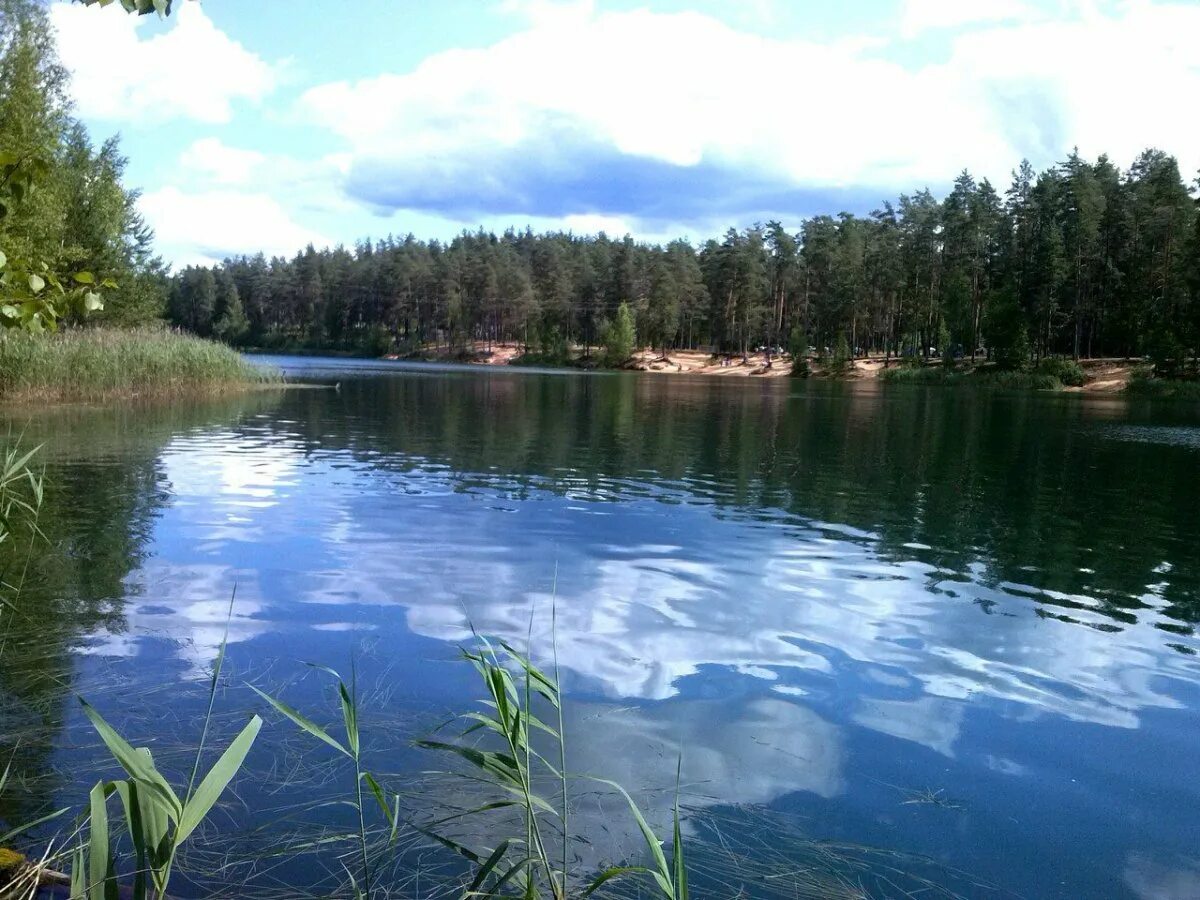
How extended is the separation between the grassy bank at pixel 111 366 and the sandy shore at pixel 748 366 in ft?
189

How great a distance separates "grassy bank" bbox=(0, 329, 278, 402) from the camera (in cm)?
2708

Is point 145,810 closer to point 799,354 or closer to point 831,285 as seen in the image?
point 799,354

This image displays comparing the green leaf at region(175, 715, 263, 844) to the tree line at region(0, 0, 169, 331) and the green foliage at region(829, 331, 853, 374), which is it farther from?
the green foliage at region(829, 331, 853, 374)

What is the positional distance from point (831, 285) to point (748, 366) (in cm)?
1160

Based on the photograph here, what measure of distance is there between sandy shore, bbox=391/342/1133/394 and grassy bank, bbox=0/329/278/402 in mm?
57559

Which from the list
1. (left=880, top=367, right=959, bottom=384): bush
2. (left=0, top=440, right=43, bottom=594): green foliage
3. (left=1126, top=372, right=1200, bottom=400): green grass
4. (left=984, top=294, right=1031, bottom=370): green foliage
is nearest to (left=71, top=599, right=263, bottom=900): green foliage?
(left=0, top=440, right=43, bottom=594): green foliage

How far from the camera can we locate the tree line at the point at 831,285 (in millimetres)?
74188

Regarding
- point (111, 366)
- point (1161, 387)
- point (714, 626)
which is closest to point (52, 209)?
point (111, 366)

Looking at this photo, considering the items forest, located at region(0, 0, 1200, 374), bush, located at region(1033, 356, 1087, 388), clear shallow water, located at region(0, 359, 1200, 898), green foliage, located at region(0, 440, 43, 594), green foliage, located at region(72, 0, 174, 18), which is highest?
forest, located at region(0, 0, 1200, 374)

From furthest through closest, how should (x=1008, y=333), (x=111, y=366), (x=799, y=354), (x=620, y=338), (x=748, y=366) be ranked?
(x=620, y=338), (x=748, y=366), (x=799, y=354), (x=1008, y=333), (x=111, y=366)

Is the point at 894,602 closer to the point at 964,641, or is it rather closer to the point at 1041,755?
the point at 964,641

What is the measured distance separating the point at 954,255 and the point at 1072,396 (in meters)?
32.3

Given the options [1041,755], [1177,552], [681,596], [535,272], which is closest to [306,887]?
[1041,755]

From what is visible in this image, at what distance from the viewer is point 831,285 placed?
94.7 meters
